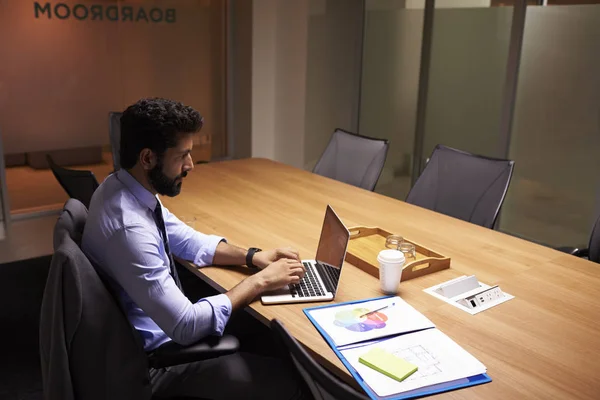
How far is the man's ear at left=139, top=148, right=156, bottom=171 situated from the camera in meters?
1.82

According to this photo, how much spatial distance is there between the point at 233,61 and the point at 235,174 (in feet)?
8.14

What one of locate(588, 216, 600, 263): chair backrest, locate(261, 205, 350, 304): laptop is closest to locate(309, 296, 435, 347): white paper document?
locate(261, 205, 350, 304): laptop

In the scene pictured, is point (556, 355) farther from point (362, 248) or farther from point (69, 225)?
point (69, 225)

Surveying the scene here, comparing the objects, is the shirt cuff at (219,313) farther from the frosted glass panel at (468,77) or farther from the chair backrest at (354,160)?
the frosted glass panel at (468,77)

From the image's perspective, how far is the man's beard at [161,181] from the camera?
1.84 metres

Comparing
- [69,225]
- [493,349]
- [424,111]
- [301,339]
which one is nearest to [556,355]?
[493,349]

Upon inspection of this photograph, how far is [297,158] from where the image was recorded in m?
5.98

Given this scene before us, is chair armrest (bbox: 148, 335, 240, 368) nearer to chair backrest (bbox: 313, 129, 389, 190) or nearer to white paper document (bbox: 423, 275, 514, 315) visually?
white paper document (bbox: 423, 275, 514, 315)

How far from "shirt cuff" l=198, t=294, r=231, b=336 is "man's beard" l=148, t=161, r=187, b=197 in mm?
390

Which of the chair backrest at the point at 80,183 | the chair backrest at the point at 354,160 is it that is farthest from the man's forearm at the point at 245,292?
the chair backrest at the point at 354,160

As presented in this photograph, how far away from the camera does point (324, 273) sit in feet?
6.71

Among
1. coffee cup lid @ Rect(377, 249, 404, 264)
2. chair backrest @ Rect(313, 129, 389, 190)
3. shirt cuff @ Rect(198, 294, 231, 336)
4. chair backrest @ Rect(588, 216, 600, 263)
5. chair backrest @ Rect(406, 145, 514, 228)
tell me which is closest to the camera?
shirt cuff @ Rect(198, 294, 231, 336)

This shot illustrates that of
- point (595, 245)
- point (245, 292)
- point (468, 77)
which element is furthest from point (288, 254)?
point (468, 77)

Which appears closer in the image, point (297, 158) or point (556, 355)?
point (556, 355)
